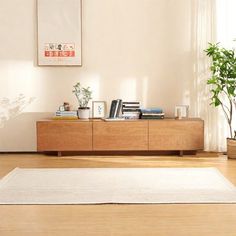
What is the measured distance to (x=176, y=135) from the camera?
5379 millimetres

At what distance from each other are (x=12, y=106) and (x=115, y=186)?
2.53 meters

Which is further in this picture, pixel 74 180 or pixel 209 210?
pixel 74 180

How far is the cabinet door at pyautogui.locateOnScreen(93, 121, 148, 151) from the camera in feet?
17.6

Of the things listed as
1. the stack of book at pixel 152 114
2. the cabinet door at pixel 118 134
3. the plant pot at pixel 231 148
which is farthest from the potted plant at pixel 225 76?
the cabinet door at pixel 118 134

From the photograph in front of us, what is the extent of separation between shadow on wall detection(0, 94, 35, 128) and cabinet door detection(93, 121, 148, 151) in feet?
3.45

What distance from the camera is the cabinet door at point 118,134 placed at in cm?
537

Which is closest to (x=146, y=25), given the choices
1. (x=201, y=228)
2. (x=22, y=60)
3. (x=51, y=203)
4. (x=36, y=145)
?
(x=22, y=60)

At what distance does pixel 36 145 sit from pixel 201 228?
348 centimetres

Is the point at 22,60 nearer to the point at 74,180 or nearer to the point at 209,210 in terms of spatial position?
the point at 74,180

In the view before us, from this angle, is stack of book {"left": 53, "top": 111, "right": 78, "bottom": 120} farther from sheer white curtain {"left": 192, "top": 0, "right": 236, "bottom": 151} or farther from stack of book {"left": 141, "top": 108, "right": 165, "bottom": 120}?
sheer white curtain {"left": 192, "top": 0, "right": 236, "bottom": 151}

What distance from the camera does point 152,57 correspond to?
5742 millimetres

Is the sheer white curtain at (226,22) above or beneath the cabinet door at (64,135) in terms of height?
above

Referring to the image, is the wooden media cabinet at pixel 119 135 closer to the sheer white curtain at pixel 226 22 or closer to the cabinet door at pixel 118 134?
the cabinet door at pixel 118 134

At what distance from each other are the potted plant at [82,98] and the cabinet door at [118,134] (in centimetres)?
35
